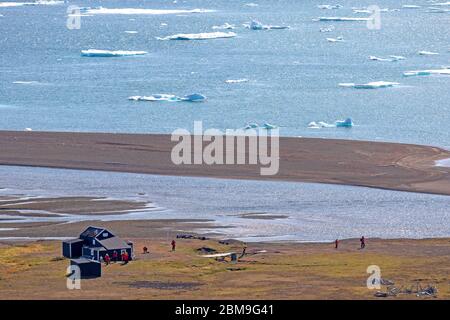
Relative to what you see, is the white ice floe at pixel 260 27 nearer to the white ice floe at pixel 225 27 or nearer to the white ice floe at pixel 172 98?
the white ice floe at pixel 225 27

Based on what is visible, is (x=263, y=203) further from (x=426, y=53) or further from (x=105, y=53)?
(x=426, y=53)

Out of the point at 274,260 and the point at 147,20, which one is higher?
the point at 147,20

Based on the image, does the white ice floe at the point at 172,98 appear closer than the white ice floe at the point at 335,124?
No

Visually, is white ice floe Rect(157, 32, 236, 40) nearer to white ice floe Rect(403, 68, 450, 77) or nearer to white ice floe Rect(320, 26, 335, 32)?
white ice floe Rect(320, 26, 335, 32)

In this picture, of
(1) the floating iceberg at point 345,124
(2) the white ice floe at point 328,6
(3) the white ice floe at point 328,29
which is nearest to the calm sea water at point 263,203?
(1) the floating iceberg at point 345,124

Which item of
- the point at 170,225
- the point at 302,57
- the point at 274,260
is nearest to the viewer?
the point at 274,260

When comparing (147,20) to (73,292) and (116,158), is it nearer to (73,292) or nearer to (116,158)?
(116,158)
